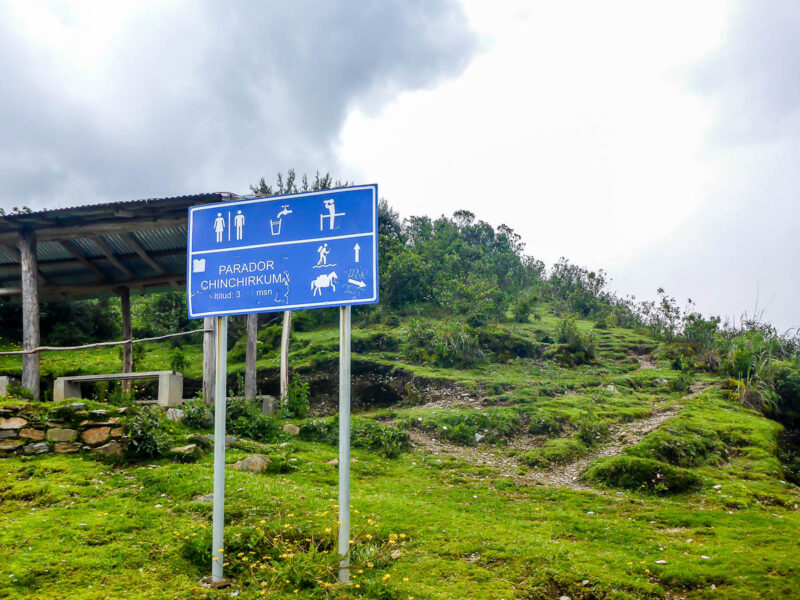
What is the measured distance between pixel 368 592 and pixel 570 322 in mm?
14233

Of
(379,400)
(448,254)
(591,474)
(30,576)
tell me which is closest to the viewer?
(30,576)

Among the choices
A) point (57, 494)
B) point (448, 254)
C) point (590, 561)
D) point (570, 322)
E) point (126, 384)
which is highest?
point (448, 254)

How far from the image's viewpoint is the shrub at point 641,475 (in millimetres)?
8547

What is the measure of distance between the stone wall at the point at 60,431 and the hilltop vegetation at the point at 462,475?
178mm

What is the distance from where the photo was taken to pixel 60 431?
7938 millimetres

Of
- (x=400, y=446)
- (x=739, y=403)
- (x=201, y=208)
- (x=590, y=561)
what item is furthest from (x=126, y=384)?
(x=739, y=403)

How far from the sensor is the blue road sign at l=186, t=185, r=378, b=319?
17.9 feet

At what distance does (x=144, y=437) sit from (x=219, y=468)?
119 inches

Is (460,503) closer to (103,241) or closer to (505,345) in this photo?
(103,241)

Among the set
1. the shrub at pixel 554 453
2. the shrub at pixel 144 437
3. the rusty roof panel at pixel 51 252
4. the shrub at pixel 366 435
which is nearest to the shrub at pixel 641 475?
the shrub at pixel 554 453

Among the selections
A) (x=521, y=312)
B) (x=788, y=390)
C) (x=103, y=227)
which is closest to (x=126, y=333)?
(x=103, y=227)

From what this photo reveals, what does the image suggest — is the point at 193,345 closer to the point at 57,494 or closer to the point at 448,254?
the point at 448,254

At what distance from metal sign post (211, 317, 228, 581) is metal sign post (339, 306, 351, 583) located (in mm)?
1075

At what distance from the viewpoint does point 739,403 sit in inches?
496
